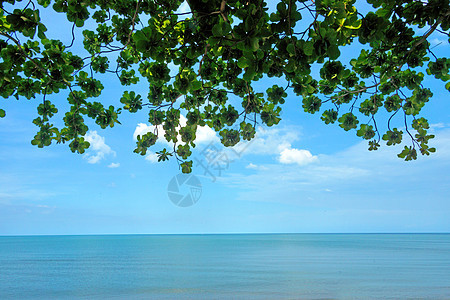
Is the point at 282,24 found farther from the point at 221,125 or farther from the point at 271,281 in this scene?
the point at 271,281

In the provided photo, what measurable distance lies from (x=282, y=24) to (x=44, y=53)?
293 centimetres

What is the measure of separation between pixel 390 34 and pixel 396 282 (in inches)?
1056

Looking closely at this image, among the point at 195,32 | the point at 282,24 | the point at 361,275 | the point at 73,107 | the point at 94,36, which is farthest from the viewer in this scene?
the point at 361,275

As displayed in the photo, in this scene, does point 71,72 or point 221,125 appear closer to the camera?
point 71,72

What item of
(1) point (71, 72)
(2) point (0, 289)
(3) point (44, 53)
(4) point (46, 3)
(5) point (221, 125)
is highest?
(4) point (46, 3)

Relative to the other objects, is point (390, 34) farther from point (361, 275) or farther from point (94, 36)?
point (361, 275)

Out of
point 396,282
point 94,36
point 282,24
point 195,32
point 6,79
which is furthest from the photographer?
point 396,282

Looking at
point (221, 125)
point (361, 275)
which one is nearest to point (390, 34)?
point (221, 125)

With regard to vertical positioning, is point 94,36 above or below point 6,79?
above

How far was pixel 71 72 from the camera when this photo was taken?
405 cm

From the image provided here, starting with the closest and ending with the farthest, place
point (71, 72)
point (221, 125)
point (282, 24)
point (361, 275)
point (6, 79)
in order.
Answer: point (282, 24) → point (6, 79) → point (71, 72) → point (221, 125) → point (361, 275)

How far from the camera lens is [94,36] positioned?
5508 millimetres

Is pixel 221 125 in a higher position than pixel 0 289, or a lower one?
higher

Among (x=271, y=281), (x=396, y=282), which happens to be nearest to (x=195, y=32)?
(x=271, y=281)
